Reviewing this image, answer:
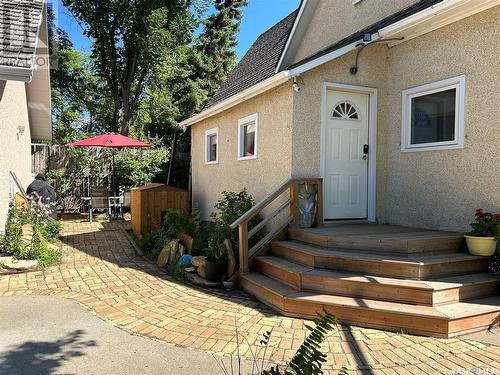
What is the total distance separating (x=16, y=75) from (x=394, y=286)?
5.95m

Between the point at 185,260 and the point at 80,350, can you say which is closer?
the point at 80,350

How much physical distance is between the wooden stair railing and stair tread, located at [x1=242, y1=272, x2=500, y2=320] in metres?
1.07

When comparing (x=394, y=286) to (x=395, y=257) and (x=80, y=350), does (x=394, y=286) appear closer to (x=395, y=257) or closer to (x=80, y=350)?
(x=395, y=257)

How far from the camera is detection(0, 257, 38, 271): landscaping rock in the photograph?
20.5 ft

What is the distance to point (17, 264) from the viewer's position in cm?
633

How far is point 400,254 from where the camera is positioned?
4.91 meters

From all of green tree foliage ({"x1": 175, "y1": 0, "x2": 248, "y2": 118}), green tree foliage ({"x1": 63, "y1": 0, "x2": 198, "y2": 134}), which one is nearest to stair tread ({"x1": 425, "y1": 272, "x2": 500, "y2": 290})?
green tree foliage ({"x1": 63, "y1": 0, "x2": 198, "y2": 134})

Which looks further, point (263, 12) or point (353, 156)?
point (263, 12)

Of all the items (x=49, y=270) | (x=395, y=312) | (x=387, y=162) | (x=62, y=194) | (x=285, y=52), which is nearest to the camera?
(x=395, y=312)

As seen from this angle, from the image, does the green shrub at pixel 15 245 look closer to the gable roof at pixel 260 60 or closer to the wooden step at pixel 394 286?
the wooden step at pixel 394 286

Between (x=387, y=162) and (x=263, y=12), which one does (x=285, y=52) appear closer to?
(x=387, y=162)

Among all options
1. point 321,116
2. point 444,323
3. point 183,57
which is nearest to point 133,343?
point 444,323

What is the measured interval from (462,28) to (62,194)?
1285 centimetres

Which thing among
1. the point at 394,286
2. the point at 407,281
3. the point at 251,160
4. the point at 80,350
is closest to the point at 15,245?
the point at 80,350
